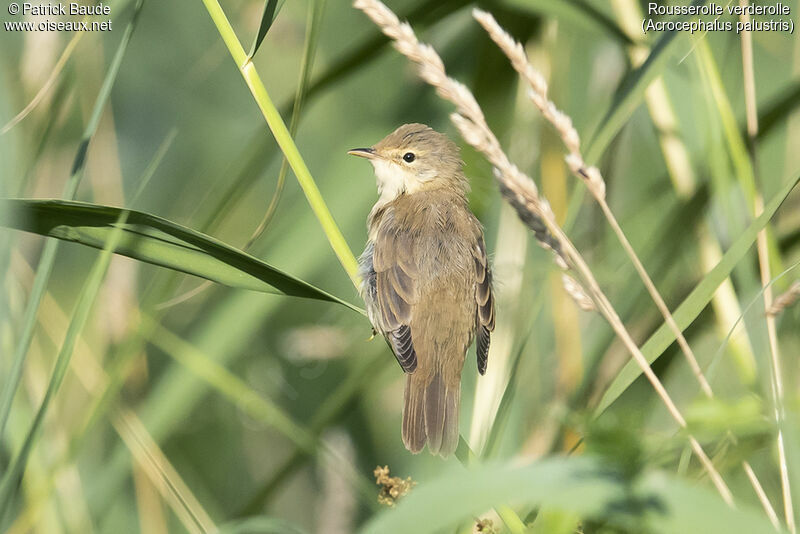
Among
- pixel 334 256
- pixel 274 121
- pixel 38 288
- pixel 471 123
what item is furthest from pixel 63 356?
pixel 334 256

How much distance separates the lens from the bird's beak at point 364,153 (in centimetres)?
251

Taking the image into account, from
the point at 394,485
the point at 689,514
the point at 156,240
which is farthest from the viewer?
the point at 156,240

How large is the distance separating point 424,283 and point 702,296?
103 cm

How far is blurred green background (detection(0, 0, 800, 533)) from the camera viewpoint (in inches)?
80.7

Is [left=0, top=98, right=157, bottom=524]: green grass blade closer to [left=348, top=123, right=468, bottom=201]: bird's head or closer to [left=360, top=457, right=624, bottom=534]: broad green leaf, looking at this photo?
[left=360, top=457, right=624, bottom=534]: broad green leaf

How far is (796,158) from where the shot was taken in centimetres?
262

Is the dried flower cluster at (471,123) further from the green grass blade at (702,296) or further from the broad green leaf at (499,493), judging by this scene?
the broad green leaf at (499,493)

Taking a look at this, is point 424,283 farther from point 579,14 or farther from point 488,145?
point 488,145

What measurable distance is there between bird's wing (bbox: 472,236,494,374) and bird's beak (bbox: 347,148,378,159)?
47cm

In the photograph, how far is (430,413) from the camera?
2168 millimetres

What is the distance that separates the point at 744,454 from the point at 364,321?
1.63 m

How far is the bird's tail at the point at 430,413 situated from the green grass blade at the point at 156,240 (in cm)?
64

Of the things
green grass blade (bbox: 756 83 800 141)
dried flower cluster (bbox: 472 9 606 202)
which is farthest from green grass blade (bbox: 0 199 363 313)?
green grass blade (bbox: 756 83 800 141)

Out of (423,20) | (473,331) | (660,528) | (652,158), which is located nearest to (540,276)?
(473,331)
